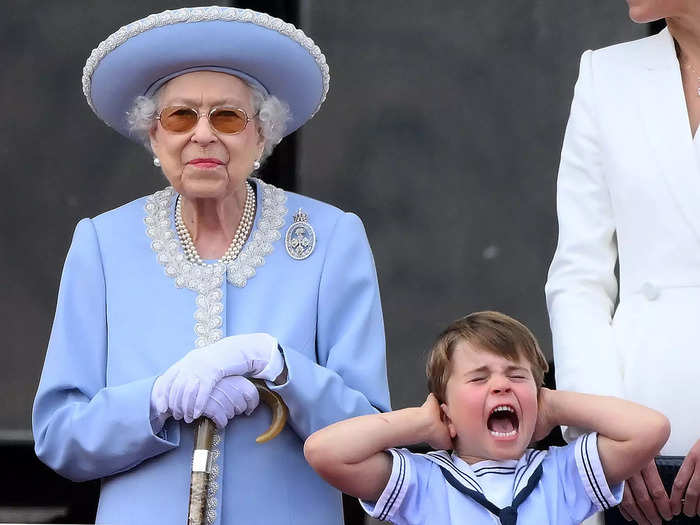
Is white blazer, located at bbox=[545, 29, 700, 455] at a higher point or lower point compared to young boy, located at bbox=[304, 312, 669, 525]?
higher

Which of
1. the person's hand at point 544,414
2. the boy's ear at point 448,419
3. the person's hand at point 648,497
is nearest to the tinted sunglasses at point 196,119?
the boy's ear at point 448,419

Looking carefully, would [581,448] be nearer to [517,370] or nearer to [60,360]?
[517,370]

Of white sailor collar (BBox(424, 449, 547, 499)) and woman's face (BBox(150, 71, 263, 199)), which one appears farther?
woman's face (BBox(150, 71, 263, 199))

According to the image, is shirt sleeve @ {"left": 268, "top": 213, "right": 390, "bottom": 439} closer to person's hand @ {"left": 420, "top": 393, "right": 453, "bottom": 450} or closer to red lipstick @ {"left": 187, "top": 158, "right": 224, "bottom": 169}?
person's hand @ {"left": 420, "top": 393, "right": 453, "bottom": 450}

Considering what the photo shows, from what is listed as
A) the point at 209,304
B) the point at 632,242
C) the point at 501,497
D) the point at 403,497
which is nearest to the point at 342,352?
the point at 209,304

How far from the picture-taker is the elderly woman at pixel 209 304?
361cm

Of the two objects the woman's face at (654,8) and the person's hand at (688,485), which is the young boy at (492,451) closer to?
the person's hand at (688,485)

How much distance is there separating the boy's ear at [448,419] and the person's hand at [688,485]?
0.46 metres

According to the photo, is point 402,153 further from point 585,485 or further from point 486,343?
point 585,485

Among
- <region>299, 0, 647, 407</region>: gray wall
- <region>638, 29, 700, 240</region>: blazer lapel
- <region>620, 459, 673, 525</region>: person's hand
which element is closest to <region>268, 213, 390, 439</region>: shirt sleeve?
<region>620, 459, 673, 525</region>: person's hand

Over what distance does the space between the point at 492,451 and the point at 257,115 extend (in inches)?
37.7

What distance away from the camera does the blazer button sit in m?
3.70

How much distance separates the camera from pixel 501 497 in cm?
344

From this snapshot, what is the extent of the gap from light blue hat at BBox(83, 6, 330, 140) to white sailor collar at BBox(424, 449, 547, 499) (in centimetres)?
95
